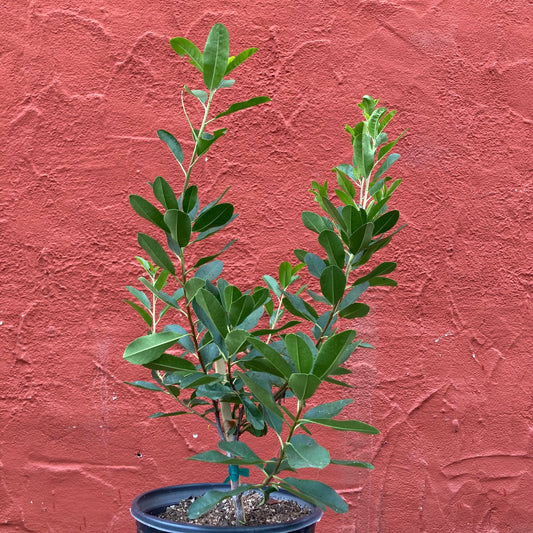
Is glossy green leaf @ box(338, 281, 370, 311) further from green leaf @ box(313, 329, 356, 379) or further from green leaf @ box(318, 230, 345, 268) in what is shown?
green leaf @ box(313, 329, 356, 379)

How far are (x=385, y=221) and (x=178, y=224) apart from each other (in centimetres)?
33

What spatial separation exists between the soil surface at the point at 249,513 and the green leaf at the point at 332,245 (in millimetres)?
436

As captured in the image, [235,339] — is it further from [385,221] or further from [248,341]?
[385,221]

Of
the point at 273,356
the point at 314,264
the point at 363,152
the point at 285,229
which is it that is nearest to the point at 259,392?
the point at 273,356

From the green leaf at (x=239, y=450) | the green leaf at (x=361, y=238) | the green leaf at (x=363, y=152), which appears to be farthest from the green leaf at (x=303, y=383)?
the green leaf at (x=363, y=152)

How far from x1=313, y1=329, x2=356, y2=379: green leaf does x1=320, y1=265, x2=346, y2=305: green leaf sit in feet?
0.37

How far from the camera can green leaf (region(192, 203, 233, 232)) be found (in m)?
0.99

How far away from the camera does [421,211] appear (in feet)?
5.95

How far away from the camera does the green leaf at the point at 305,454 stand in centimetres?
81

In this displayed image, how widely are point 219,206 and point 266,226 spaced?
81 cm

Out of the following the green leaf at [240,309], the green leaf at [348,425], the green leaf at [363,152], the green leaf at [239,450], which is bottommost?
the green leaf at [239,450]

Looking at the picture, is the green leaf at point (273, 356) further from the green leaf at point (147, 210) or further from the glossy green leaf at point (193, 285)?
the green leaf at point (147, 210)

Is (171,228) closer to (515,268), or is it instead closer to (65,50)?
(65,50)

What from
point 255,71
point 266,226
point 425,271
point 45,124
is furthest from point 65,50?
point 425,271
